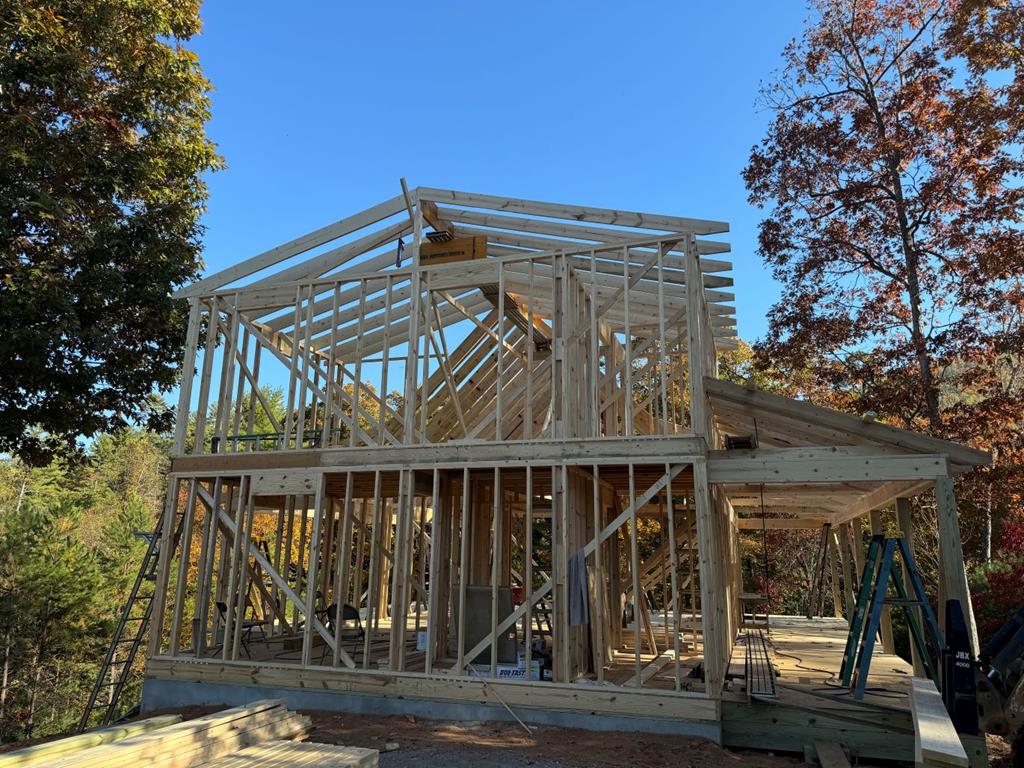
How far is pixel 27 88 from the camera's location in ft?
46.2

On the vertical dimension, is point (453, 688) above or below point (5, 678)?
above

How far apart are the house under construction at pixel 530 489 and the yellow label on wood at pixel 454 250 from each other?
39mm

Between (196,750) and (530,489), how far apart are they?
173 inches

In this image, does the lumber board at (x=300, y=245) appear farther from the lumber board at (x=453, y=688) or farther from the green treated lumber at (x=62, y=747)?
the green treated lumber at (x=62, y=747)

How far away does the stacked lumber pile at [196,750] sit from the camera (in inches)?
193

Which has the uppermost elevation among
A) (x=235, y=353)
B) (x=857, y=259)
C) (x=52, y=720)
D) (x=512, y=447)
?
(x=857, y=259)

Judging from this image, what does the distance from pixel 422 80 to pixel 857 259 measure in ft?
35.6

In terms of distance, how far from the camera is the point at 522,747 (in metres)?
6.95

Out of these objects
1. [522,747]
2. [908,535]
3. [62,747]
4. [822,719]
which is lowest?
[522,747]

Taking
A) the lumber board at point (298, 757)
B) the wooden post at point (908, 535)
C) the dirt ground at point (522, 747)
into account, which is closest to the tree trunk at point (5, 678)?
the dirt ground at point (522, 747)

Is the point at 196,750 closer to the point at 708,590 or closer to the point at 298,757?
the point at 298,757

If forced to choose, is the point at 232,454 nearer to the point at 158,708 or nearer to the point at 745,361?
the point at 158,708

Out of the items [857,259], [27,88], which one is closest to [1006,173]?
[857,259]

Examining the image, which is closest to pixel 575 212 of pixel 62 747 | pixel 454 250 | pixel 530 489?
pixel 454 250
